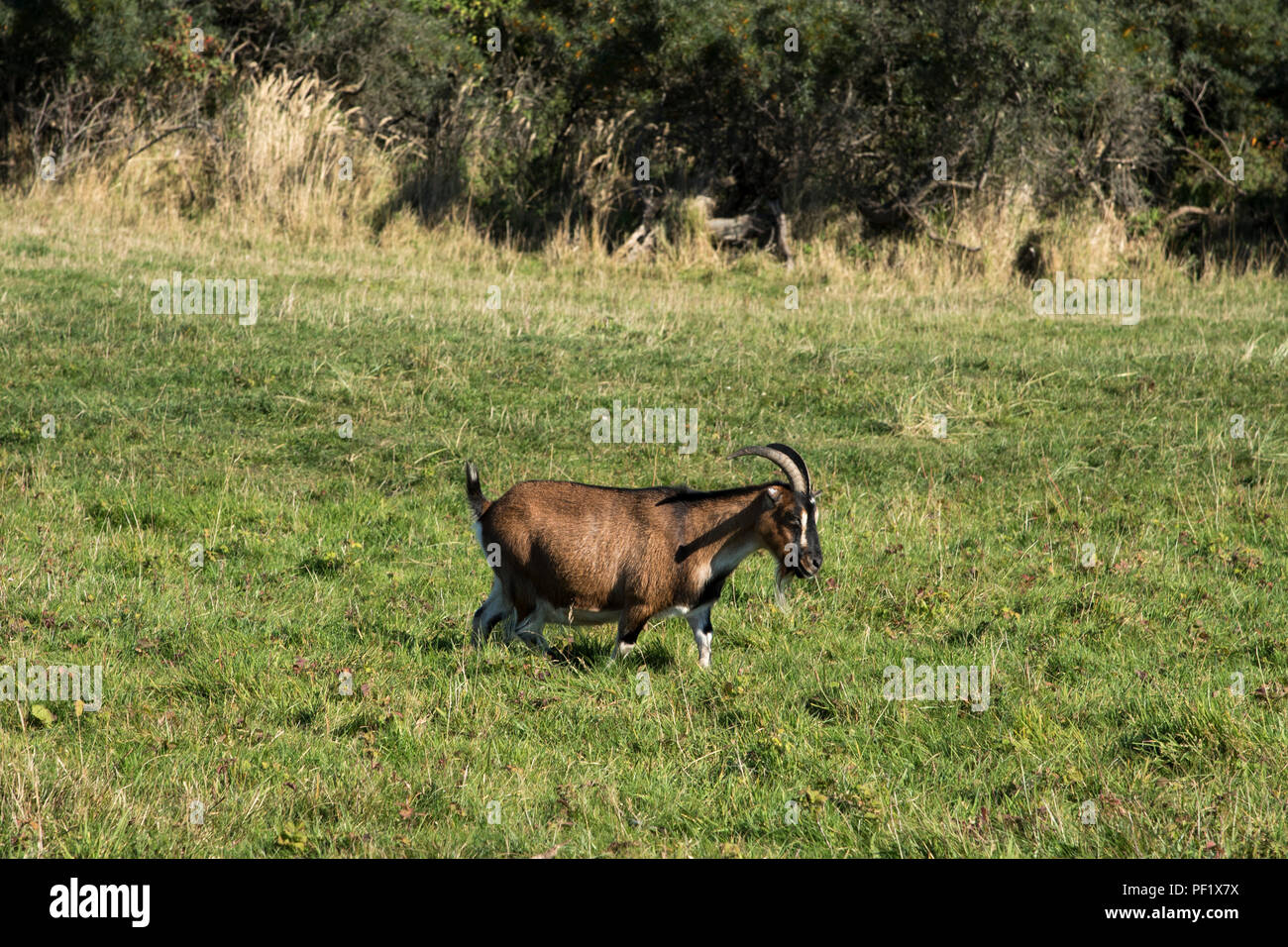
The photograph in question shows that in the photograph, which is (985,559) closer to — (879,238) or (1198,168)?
(879,238)

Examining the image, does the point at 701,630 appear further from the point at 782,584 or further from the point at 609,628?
the point at 609,628

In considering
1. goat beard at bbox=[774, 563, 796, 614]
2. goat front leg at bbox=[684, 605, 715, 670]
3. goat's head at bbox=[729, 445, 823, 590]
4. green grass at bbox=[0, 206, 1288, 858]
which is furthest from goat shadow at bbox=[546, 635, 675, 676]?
goat's head at bbox=[729, 445, 823, 590]

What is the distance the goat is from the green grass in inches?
11.4

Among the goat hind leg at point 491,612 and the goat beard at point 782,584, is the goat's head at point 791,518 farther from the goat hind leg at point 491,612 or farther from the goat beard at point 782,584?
the goat hind leg at point 491,612

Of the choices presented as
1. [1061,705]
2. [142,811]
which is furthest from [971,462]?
[142,811]

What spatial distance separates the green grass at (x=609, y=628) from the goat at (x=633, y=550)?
29cm

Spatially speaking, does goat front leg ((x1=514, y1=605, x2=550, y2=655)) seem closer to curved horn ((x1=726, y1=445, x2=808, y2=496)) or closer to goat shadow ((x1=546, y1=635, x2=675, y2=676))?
goat shadow ((x1=546, y1=635, x2=675, y2=676))

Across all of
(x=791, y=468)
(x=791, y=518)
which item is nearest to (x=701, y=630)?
(x=791, y=518)

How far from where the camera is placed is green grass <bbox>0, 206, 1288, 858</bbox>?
216 inches

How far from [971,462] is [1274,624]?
3974 mm

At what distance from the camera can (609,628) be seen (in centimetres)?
827

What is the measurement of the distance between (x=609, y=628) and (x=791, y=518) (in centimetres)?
176

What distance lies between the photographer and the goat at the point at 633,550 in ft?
23.1

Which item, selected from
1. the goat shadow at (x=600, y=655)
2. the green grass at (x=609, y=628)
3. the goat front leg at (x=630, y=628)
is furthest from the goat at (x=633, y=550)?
the green grass at (x=609, y=628)
